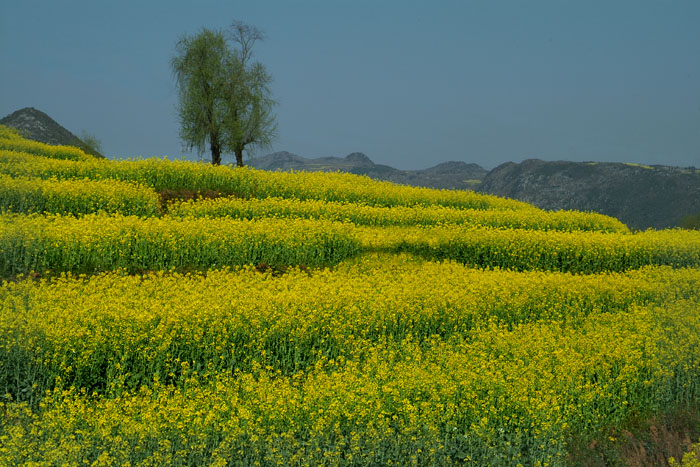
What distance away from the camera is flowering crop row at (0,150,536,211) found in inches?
992

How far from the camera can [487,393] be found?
9242mm

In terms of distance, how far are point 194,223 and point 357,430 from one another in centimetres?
1232

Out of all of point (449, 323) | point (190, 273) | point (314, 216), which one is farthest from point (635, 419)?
point (314, 216)

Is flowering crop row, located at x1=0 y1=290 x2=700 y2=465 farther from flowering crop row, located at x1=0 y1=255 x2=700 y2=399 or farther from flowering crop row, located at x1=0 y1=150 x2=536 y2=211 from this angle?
flowering crop row, located at x1=0 y1=150 x2=536 y2=211

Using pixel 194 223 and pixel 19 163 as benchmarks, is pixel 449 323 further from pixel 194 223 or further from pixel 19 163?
pixel 19 163

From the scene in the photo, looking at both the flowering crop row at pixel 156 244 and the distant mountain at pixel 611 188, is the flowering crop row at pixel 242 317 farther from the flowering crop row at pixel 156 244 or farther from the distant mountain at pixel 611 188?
the distant mountain at pixel 611 188

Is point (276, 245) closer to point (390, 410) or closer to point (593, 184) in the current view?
point (390, 410)

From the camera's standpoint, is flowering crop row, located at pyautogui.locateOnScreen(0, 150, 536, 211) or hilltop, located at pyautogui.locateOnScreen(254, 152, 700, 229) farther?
hilltop, located at pyautogui.locateOnScreen(254, 152, 700, 229)

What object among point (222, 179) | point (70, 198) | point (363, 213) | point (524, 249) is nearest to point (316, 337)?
point (524, 249)

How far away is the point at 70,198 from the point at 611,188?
233ft

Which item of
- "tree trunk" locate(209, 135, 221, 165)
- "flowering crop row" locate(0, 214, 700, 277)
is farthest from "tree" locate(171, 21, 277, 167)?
"flowering crop row" locate(0, 214, 700, 277)

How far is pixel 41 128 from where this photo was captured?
5047cm

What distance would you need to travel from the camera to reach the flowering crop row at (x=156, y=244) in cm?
1616

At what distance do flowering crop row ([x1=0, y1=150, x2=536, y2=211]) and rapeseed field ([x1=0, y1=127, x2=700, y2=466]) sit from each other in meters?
2.05
